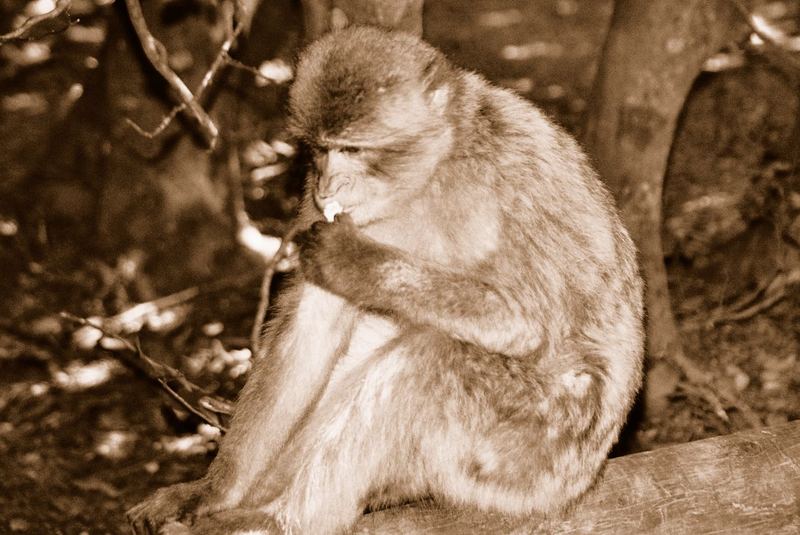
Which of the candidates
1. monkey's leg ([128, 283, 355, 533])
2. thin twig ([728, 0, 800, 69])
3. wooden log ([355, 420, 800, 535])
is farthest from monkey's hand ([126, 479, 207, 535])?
thin twig ([728, 0, 800, 69])

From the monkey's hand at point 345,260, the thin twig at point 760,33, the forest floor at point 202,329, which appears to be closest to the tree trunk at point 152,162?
the forest floor at point 202,329

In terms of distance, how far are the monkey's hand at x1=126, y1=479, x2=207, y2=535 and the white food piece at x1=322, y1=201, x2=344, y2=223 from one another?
1.18 metres

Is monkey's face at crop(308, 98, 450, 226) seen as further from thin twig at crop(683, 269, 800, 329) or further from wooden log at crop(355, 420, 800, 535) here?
thin twig at crop(683, 269, 800, 329)

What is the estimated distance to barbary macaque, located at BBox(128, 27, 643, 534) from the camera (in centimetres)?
362

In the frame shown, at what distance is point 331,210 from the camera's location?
3836mm

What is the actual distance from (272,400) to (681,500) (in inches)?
65.1

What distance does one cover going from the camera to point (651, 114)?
5.79m

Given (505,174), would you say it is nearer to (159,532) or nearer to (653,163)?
(159,532)

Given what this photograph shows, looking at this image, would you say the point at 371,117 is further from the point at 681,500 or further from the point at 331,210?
the point at 681,500

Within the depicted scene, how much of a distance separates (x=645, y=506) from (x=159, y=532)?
72.6 inches

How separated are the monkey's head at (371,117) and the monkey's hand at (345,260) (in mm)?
144

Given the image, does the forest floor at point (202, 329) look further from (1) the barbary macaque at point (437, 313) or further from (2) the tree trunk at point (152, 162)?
(1) the barbary macaque at point (437, 313)

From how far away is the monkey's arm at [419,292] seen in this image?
12.0ft

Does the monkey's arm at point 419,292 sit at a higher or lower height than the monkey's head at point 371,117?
lower
